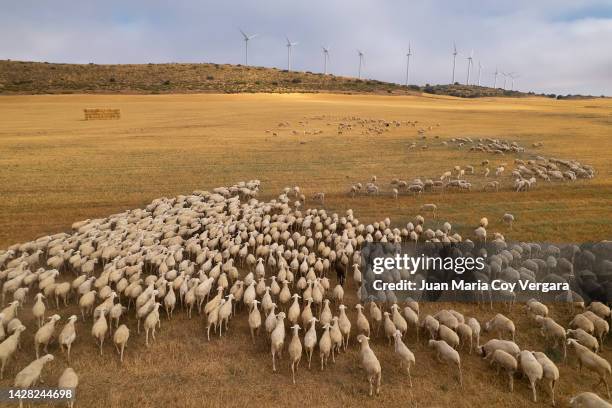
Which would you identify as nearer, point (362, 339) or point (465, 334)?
point (362, 339)

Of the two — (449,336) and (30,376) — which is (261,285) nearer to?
→ (449,336)

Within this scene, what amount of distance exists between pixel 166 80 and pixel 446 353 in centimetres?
11057

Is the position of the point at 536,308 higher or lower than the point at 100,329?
higher

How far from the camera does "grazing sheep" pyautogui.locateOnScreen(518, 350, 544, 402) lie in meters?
9.38

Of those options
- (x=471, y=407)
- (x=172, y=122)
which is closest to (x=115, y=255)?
(x=471, y=407)

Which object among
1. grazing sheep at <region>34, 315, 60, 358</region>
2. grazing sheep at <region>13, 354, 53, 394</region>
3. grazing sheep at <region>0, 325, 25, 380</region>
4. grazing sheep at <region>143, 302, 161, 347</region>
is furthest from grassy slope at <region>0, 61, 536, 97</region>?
grazing sheep at <region>13, 354, 53, 394</region>

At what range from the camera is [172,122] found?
55875mm

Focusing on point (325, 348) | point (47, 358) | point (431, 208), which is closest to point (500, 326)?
point (325, 348)

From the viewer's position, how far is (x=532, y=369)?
9.45 metres

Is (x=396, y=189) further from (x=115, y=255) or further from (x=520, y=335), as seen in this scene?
(x=115, y=255)

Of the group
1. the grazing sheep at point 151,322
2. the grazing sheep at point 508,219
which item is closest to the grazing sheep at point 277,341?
the grazing sheep at point 151,322

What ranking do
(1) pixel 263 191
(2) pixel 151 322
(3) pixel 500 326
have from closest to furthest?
(2) pixel 151 322 → (3) pixel 500 326 → (1) pixel 263 191

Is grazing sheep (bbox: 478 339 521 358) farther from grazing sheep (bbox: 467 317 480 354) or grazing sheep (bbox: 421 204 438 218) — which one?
grazing sheep (bbox: 421 204 438 218)

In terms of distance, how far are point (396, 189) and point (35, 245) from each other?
17914mm
